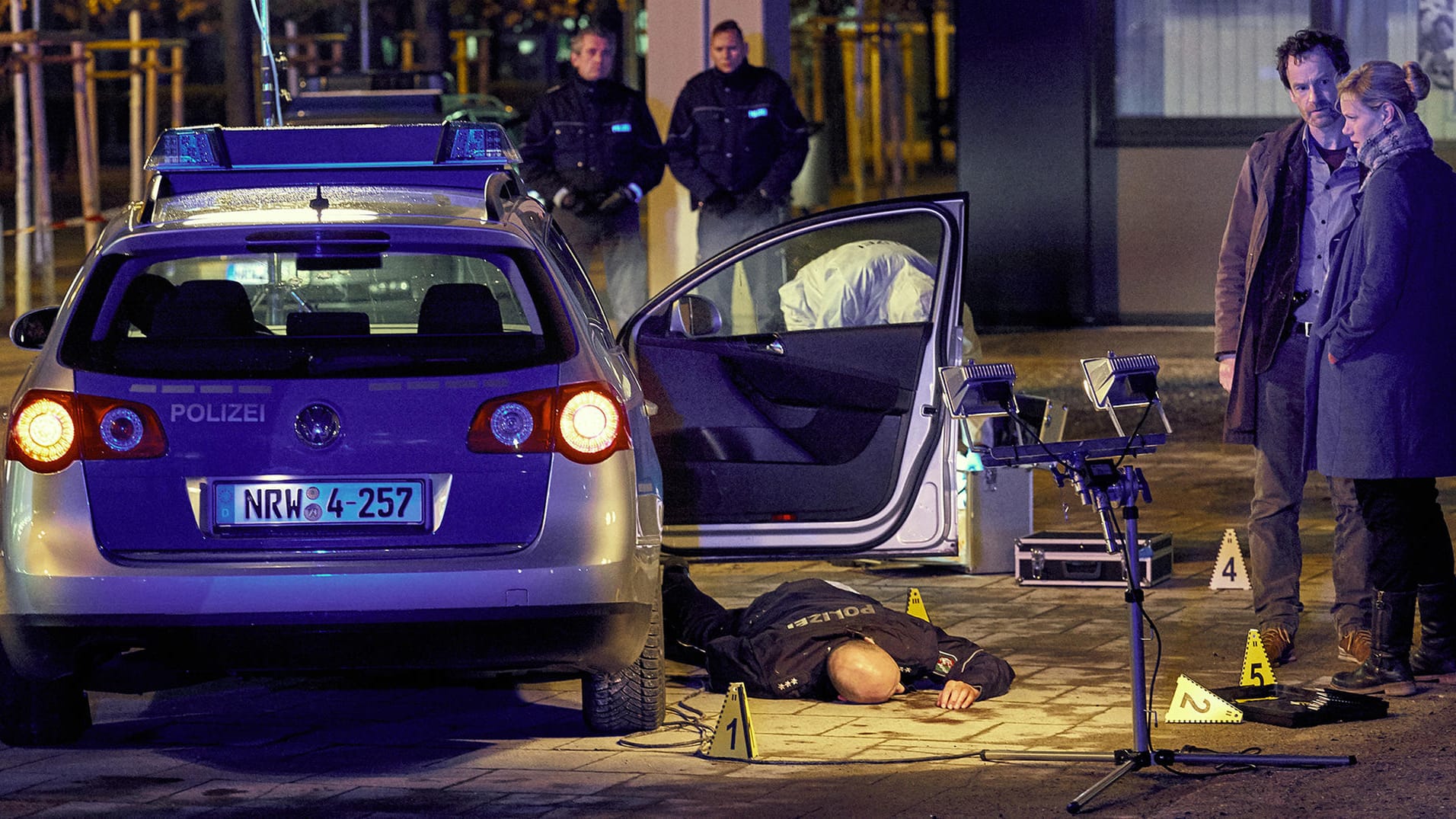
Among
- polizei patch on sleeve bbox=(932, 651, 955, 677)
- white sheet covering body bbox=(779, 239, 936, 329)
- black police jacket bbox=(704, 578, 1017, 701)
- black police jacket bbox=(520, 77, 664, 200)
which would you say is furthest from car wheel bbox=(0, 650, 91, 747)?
black police jacket bbox=(520, 77, 664, 200)

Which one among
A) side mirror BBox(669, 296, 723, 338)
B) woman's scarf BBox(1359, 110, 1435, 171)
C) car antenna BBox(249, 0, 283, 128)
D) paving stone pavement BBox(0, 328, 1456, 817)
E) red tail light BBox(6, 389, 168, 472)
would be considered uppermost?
car antenna BBox(249, 0, 283, 128)

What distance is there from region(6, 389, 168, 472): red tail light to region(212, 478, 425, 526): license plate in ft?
0.69

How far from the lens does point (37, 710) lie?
6.01 meters

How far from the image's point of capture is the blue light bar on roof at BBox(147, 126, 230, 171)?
6.27 meters

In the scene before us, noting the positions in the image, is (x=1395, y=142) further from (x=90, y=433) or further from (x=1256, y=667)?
(x=90, y=433)

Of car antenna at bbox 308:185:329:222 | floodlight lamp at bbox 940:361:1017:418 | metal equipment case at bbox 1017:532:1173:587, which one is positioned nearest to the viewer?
floodlight lamp at bbox 940:361:1017:418

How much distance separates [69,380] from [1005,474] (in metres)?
4.14

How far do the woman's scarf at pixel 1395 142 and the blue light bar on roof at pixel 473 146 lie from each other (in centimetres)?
242

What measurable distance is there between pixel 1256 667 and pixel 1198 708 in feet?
0.98

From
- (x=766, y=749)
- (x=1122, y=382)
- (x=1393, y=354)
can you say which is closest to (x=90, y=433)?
(x=766, y=749)

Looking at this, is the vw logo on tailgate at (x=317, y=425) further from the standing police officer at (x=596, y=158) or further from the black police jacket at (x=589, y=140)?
the black police jacket at (x=589, y=140)

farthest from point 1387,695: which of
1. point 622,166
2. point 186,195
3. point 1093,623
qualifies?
point 622,166

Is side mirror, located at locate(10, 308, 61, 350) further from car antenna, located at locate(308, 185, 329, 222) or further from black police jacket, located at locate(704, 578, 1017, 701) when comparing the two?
black police jacket, located at locate(704, 578, 1017, 701)

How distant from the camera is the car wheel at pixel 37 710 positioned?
5977 mm
